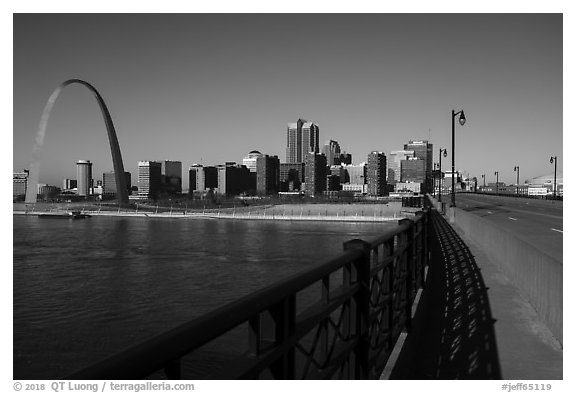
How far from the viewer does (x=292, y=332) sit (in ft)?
8.53

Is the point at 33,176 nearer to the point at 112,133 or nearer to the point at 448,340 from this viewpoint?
the point at 112,133

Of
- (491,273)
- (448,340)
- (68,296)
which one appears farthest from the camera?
(68,296)

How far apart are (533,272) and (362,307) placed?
601 centimetres

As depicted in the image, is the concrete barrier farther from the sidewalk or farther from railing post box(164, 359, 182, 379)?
railing post box(164, 359, 182, 379)

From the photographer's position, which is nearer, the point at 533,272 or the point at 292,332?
the point at 292,332

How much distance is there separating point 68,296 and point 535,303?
25063 mm

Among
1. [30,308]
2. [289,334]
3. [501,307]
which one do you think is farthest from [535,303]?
[30,308]

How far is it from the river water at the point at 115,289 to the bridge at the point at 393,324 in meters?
2.78

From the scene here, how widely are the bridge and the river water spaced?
2.78 metres

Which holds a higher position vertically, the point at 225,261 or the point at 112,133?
the point at 112,133

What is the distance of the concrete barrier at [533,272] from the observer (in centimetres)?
713

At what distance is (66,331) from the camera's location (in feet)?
68.8

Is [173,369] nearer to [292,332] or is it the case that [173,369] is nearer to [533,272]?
[292,332]

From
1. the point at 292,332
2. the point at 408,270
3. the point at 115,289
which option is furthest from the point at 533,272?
the point at 115,289
